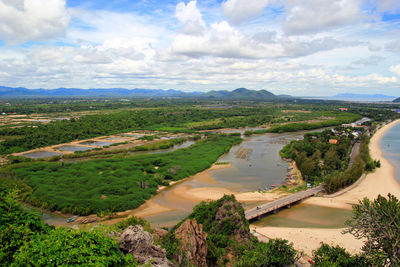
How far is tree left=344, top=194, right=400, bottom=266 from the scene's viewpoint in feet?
56.0

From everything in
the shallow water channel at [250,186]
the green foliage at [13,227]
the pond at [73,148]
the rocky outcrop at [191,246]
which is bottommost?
the shallow water channel at [250,186]

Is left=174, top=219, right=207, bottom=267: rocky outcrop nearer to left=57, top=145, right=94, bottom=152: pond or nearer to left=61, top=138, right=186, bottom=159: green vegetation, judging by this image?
left=61, top=138, right=186, bottom=159: green vegetation

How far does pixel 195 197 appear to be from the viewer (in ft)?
126

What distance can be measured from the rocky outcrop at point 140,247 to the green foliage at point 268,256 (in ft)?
23.9

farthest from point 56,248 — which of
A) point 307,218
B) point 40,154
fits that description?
point 40,154

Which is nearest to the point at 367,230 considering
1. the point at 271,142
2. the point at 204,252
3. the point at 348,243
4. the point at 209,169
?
the point at 348,243

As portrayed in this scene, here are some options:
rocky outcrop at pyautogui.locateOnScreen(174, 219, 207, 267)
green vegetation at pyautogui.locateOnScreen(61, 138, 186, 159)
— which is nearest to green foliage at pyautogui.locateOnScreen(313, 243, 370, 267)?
rocky outcrop at pyautogui.locateOnScreen(174, 219, 207, 267)

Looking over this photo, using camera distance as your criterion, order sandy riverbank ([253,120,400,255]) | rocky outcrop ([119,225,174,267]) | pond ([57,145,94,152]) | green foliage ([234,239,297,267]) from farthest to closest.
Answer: pond ([57,145,94,152])
sandy riverbank ([253,120,400,255])
green foliage ([234,239,297,267])
rocky outcrop ([119,225,174,267])

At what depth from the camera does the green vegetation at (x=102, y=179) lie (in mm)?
33688

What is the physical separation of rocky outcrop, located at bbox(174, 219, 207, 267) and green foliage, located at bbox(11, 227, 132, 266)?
754 cm

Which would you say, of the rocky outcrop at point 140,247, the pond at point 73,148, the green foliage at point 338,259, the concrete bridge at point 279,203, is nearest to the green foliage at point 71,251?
the rocky outcrop at point 140,247

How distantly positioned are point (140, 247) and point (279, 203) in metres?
26.2

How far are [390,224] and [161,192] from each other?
30.3 meters

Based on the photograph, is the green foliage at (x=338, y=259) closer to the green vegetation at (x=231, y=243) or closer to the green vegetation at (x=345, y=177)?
the green vegetation at (x=231, y=243)
